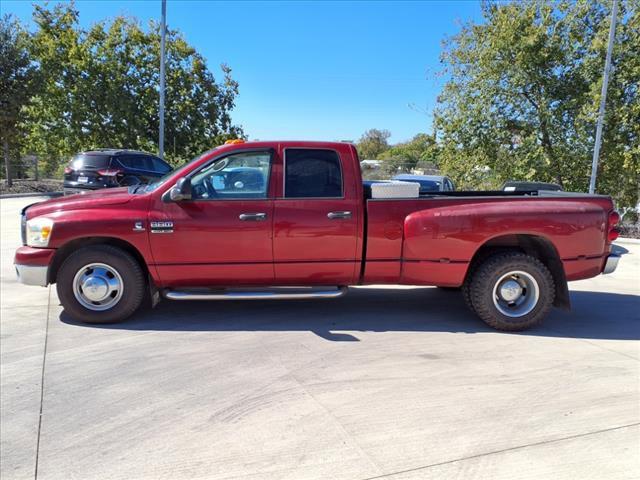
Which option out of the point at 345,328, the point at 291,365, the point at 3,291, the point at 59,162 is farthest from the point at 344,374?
the point at 59,162

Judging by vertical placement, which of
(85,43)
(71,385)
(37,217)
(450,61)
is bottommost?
(71,385)

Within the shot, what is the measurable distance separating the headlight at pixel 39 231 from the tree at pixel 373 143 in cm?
7473

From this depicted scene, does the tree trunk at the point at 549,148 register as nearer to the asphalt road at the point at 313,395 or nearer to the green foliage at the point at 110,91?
the asphalt road at the point at 313,395

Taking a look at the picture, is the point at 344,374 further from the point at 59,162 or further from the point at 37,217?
the point at 59,162

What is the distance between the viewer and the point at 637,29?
1325 centimetres

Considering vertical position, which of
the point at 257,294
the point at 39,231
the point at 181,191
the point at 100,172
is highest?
the point at 100,172

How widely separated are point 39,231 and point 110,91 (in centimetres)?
1904

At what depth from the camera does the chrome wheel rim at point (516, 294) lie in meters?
5.04

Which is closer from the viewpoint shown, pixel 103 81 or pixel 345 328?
pixel 345 328

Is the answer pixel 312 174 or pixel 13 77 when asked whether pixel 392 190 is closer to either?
pixel 312 174

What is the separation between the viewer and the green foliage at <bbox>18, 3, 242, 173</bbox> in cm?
2152

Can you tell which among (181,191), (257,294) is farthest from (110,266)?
(257,294)

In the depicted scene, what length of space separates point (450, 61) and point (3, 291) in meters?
14.7

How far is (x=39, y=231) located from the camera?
4.79 meters
